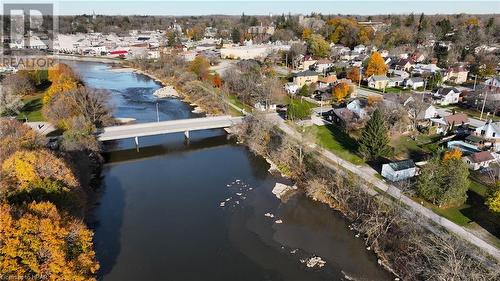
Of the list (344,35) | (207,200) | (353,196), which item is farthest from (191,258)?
(344,35)

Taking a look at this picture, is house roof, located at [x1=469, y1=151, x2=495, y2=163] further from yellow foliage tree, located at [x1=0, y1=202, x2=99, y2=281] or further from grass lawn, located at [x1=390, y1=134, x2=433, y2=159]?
yellow foliage tree, located at [x1=0, y1=202, x2=99, y2=281]

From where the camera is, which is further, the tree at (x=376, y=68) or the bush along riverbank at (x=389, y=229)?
the tree at (x=376, y=68)

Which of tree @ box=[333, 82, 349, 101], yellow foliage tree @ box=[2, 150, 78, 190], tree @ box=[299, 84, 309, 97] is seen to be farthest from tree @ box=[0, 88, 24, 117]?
tree @ box=[333, 82, 349, 101]

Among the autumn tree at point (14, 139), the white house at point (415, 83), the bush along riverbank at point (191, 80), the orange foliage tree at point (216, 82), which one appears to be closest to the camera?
the autumn tree at point (14, 139)

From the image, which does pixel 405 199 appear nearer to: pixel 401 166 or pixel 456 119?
pixel 401 166

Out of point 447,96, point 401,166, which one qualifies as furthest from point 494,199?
point 447,96

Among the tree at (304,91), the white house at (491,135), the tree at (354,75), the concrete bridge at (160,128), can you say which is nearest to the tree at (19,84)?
the concrete bridge at (160,128)

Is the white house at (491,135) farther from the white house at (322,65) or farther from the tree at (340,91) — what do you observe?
the white house at (322,65)
